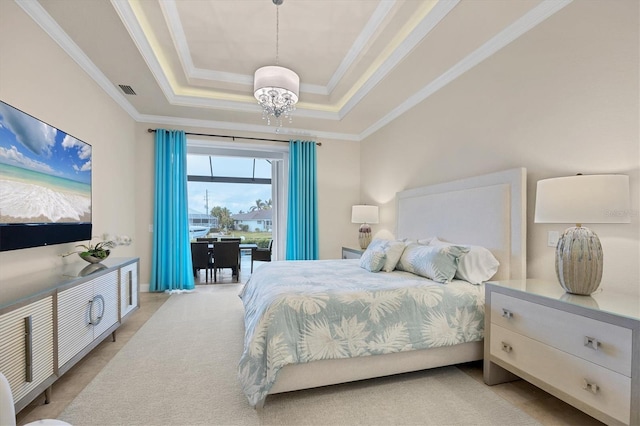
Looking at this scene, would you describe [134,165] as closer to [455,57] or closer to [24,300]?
[24,300]

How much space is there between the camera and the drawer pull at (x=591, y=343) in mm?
1450

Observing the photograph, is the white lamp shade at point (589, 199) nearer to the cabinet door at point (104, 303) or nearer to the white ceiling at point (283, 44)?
the white ceiling at point (283, 44)

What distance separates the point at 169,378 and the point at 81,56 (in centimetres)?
311

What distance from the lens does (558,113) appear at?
220cm

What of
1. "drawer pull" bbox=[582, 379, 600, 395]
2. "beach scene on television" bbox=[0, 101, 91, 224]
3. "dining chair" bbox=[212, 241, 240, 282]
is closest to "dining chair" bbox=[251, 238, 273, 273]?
"dining chair" bbox=[212, 241, 240, 282]

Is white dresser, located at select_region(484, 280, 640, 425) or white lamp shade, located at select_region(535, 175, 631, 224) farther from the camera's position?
white lamp shade, located at select_region(535, 175, 631, 224)

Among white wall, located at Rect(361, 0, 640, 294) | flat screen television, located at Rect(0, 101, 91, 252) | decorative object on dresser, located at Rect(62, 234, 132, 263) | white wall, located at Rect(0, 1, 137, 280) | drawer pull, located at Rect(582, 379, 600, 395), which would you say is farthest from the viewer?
decorative object on dresser, located at Rect(62, 234, 132, 263)

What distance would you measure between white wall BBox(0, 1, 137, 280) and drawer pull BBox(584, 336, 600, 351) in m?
3.55

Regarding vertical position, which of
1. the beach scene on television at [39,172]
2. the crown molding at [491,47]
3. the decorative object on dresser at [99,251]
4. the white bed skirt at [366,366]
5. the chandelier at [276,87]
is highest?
A: the crown molding at [491,47]

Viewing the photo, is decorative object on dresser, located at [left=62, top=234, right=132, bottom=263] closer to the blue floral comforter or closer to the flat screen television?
the flat screen television

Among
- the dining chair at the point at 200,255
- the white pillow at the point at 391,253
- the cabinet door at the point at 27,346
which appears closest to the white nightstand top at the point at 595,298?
the white pillow at the point at 391,253

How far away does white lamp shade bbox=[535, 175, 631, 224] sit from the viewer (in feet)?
5.15

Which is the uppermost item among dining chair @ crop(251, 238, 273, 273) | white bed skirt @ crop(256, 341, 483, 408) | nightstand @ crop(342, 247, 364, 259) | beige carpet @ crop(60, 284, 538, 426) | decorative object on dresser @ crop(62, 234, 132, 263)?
decorative object on dresser @ crop(62, 234, 132, 263)

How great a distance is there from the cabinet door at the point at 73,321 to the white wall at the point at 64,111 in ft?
1.49
